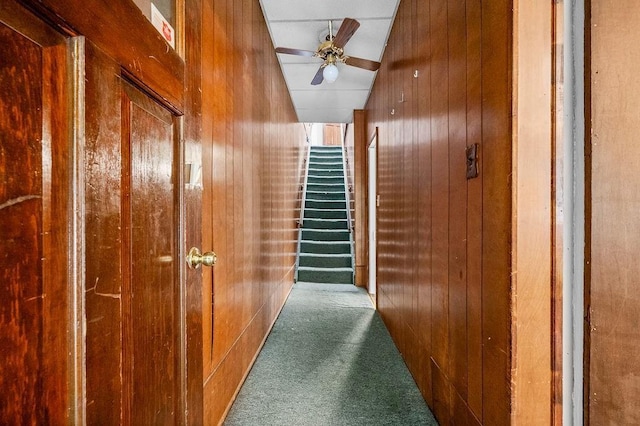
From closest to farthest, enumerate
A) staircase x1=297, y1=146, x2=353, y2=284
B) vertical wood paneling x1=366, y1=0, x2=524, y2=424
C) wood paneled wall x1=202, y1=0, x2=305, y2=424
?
vertical wood paneling x1=366, y1=0, x2=524, y2=424 → wood paneled wall x1=202, y1=0, x2=305, y2=424 → staircase x1=297, y1=146, x2=353, y2=284

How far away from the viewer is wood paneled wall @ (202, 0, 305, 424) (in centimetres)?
142

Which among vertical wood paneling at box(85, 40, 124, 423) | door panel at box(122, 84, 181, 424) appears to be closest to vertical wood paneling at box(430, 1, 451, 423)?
door panel at box(122, 84, 181, 424)

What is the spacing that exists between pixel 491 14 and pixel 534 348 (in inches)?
44.4

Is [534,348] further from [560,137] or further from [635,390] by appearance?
[560,137]

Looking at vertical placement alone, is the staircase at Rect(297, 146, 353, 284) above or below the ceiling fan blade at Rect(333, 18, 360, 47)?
below

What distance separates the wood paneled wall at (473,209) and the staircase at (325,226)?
7.89ft

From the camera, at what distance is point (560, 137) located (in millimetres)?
950

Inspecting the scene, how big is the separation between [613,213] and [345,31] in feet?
7.02

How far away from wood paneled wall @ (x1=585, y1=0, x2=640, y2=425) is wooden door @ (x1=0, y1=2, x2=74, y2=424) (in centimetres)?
118

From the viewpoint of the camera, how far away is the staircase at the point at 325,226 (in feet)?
14.9

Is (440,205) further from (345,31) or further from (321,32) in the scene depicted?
(321,32)

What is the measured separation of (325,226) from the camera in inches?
223

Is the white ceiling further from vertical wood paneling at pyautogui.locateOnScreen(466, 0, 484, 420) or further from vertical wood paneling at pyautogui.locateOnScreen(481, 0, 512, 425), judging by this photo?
vertical wood paneling at pyautogui.locateOnScreen(481, 0, 512, 425)

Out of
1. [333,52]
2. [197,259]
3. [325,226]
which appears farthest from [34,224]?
[325,226]
